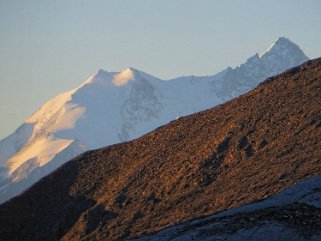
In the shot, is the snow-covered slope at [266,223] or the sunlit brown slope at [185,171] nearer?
the snow-covered slope at [266,223]

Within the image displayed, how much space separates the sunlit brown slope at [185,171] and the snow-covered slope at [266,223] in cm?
1245

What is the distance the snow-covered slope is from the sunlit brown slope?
12.5 metres

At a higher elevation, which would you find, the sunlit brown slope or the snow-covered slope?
the sunlit brown slope

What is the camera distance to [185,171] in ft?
153

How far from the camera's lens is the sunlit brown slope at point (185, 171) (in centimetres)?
4069

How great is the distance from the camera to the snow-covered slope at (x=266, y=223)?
21.5 m

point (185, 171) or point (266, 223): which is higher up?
point (185, 171)

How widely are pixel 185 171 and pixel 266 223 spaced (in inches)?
972

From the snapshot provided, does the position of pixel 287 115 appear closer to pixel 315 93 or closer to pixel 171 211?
pixel 315 93

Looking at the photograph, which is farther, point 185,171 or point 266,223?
point 185,171

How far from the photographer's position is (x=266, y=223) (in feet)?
72.1

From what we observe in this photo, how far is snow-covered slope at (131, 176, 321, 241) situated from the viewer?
21.5 metres

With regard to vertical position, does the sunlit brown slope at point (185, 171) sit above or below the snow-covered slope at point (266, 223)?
above

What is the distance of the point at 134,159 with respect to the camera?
2077 inches
